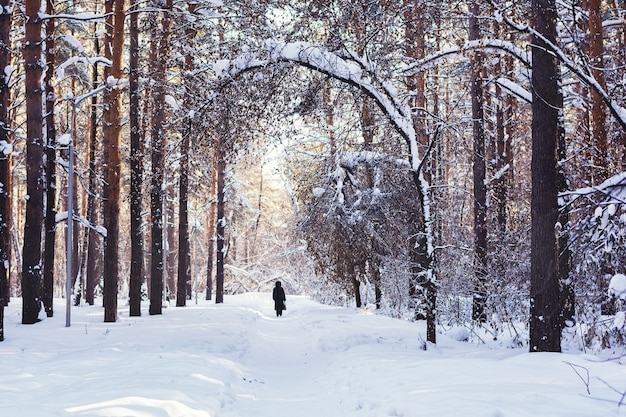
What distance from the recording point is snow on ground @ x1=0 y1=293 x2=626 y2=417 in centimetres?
564

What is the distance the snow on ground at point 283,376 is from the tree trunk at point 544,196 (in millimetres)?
614

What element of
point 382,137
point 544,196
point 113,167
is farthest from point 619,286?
point 113,167

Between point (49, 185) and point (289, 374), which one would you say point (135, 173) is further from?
point (289, 374)

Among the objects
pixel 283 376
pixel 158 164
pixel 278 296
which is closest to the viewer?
pixel 283 376

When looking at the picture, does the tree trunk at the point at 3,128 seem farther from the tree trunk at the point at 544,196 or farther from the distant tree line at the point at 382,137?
the tree trunk at the point at 544,196

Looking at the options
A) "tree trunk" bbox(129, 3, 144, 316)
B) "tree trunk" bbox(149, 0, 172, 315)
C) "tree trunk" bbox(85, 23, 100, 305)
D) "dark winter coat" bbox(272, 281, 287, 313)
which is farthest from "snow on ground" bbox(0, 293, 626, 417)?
"tree trunk" bbox(85, 23, 100, 305)

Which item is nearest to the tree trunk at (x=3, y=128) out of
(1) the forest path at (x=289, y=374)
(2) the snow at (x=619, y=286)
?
(1) the forest path at (x=289, y=374)

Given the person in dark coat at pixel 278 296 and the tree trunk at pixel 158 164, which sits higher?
the tree trunk at pixel 158 164

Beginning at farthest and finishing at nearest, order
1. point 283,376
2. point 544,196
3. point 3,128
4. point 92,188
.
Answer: point 92,188, point 3,128, point 283,376, point 544,196

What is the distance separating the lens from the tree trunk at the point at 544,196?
8.19 meters

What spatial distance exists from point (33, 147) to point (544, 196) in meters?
12.1

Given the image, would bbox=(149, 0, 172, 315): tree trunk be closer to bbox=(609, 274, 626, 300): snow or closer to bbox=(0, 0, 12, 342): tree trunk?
bbox=(0, 0, 12, 342): tree trunk

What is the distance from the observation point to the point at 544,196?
8266 millimetres

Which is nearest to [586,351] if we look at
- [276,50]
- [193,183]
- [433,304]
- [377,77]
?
[433,304]
